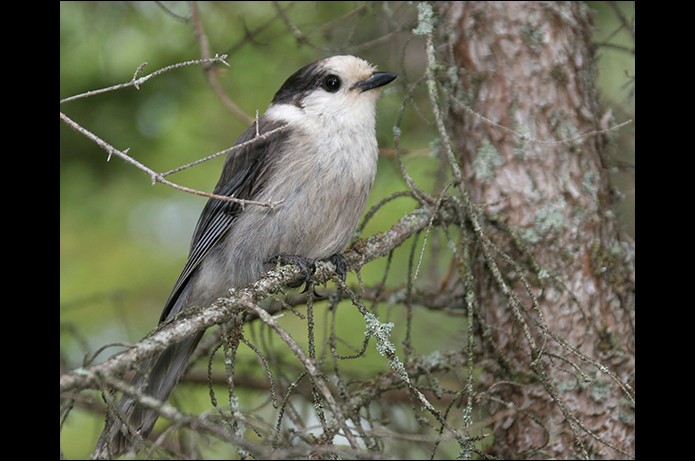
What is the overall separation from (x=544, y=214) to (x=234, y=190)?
1.43m

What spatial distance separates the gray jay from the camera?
256 centimetres

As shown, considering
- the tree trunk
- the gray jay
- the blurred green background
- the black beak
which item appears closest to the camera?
the tree trunk

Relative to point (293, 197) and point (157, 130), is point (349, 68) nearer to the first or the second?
point (293, 197)

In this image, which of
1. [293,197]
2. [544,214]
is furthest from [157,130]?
[544,214]

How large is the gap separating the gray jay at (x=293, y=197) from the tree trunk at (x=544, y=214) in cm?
45

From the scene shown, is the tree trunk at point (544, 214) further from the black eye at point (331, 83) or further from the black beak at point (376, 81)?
the black eye at point (331, 83)

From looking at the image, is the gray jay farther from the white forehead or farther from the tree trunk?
the tree trunk

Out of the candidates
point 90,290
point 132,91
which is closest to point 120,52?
point 132,91

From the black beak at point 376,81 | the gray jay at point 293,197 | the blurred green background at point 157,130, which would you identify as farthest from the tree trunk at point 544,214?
the blurred green background at point 157,130

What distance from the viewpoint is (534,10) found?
2.68 meters

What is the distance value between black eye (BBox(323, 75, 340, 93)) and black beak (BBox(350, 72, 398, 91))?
0.27 feet

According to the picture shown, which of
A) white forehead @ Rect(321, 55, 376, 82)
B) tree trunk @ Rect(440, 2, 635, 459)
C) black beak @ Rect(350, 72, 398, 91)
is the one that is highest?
white forehead @ Rect(321, 55, 376, 82)

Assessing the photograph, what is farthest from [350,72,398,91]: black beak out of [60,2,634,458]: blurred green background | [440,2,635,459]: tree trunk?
[60,2,634,458]: blurred green background

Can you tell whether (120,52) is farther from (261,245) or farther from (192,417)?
(192,417)
